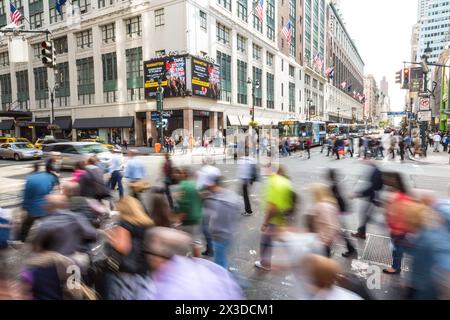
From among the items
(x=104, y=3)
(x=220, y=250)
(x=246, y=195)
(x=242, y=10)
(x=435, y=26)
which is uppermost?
(x=435, y=26)

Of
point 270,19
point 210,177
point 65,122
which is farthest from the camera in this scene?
point 270,19

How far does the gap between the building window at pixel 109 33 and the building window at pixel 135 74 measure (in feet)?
11.2

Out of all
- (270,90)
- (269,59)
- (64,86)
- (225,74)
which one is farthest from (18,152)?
(269,59)

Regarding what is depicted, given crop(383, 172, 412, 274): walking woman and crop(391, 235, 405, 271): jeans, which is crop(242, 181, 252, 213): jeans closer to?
crop(383, 172, 412, 274): walking woman

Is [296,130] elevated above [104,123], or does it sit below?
below

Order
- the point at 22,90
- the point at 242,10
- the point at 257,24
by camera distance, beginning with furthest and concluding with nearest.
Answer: the point at 22,90 → the point at 257,24 → the point at 242,10

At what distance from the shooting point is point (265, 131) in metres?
48.7

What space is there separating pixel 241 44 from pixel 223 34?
516 centimetres

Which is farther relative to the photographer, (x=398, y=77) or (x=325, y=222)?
(x=398, y=77)

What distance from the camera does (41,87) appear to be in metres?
48.6

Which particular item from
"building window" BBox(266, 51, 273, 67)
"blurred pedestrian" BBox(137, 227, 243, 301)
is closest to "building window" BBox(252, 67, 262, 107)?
"building window" BBox(266, 51, 273, 67)

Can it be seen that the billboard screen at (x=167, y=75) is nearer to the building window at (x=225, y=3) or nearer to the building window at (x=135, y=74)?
the building window at (x=135, y=74)

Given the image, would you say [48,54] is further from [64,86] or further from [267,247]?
[64,86]

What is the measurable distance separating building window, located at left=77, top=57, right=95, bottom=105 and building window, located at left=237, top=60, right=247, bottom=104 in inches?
805
